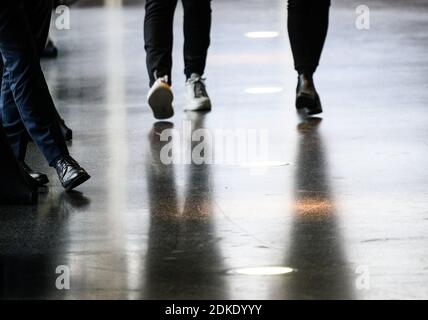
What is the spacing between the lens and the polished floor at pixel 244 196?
12.1ft

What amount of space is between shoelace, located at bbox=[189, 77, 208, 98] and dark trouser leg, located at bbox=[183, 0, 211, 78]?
79 mm

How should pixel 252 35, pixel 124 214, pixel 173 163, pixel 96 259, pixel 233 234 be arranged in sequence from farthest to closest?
1. pixel 252 35
2. pixel 173 163
3. pixel 124 214
4. pixel 233 234
5. pixel 96 259

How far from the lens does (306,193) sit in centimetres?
470

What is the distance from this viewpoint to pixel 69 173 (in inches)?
190

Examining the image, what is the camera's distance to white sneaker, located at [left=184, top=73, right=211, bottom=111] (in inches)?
251

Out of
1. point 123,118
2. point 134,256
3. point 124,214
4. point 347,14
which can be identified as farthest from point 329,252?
point 347,14

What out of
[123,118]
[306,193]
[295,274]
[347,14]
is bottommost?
[347,14]

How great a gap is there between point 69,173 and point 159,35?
1.62m

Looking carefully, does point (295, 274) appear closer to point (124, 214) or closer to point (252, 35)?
point (124, 214)

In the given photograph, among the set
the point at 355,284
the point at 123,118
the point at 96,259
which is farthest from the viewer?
→ the point at 123,118

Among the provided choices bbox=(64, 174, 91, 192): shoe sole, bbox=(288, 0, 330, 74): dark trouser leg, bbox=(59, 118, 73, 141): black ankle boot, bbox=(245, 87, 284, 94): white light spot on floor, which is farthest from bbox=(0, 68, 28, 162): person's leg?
bbox=(245, 87, 284, 94): white light spot on floor

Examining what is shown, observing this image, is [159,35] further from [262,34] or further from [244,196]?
[262,34]

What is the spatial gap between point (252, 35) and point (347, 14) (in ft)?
3.69

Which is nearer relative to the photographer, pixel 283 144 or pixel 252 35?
pixel 283 144
